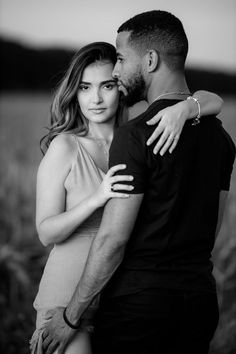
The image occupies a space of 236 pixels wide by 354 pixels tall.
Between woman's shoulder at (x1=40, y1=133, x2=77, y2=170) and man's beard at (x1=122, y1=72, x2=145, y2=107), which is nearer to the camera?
man's beard at (x1=122, y1=72, x2=145, y2=107)

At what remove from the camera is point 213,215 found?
1.90 meters

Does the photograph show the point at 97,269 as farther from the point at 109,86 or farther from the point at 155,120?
the point at 109,86

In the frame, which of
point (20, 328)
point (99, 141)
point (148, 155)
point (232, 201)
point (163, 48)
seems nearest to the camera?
point (148, 155)

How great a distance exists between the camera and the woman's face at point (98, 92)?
2.19 m

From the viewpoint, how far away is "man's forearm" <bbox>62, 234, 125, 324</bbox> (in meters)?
1.79

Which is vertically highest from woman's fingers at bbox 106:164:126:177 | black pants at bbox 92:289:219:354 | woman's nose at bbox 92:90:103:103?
woman's nose at bbox 92:90:103:103

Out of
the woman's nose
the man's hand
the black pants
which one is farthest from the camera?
the woman's nose

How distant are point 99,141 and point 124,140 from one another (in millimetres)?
554

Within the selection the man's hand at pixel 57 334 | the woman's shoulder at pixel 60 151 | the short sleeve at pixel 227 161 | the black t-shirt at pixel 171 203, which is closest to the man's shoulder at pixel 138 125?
the black t-shirt at pixel 171 203

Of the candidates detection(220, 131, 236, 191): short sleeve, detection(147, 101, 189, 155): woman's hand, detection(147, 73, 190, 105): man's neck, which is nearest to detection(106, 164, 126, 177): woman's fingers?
detection(147, 101, 189, 155): woman's hand

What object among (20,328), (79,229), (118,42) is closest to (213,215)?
(79,229)

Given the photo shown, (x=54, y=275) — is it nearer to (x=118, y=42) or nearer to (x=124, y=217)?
(x=124, y=217)

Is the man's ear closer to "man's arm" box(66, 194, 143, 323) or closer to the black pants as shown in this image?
"man's arm" box(66, 194, 143, 323)

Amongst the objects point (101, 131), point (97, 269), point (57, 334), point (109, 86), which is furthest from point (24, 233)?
point (97, 269)
